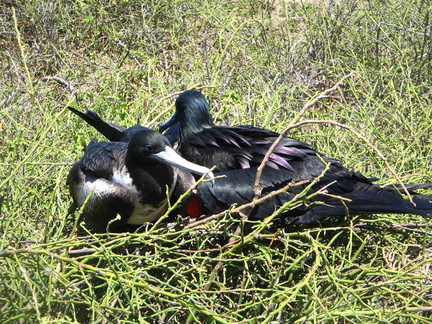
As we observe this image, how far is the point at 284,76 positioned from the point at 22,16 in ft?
7.06

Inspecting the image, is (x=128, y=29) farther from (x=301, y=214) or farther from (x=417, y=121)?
(x=301, y=214)

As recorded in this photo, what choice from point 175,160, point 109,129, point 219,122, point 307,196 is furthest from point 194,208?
point 219,122

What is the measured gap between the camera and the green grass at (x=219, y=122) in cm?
206

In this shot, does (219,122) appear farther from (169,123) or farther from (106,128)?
(106,128)

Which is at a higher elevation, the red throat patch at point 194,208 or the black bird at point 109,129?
the black bird at point 109,129

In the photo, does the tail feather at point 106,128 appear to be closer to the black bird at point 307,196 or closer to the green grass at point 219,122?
the green grass at point 219,122

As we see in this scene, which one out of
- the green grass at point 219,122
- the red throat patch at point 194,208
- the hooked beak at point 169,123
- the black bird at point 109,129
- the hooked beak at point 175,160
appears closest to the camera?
the green grass at point 219,122

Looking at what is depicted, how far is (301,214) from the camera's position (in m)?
2.62

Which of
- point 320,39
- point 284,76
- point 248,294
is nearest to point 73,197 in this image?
point 248,294

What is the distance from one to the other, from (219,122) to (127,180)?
0.92 meters

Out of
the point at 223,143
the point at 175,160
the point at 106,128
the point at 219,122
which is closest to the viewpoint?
the point at 175,160

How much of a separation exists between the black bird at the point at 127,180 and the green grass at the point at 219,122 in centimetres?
10

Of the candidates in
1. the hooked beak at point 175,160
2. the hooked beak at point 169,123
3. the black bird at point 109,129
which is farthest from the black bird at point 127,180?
the hooked beak at point 169,123

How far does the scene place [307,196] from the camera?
259 centimetres
